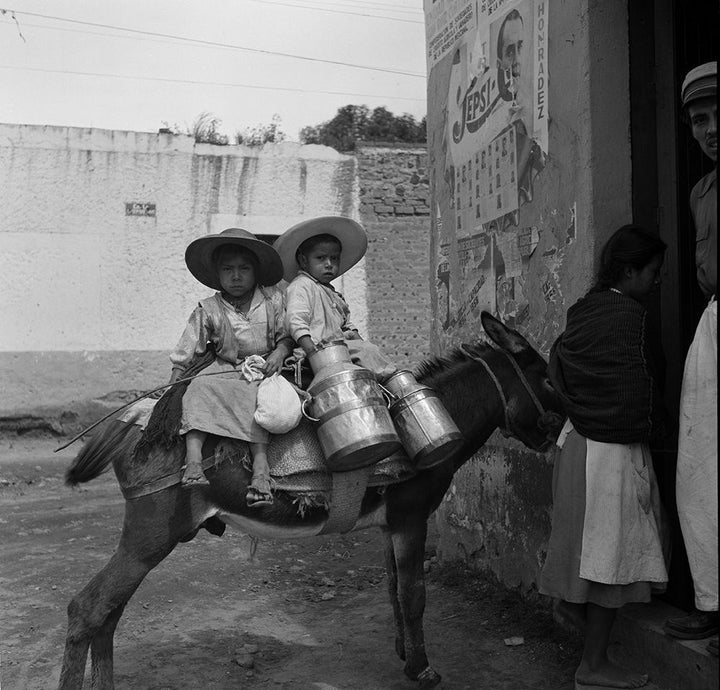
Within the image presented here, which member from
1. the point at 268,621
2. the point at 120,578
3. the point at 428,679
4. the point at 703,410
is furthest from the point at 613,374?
the point at 268,621

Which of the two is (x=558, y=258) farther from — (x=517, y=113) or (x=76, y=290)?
(x=76, y=290)

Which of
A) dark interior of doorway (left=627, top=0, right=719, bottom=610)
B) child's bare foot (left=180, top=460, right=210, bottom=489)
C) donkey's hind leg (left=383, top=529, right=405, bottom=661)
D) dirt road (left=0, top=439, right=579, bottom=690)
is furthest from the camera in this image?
donkey's hind leg (left=383, top=529, right=405, bottom=661)

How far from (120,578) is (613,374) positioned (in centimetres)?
226

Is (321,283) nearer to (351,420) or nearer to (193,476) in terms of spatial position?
(351,420)

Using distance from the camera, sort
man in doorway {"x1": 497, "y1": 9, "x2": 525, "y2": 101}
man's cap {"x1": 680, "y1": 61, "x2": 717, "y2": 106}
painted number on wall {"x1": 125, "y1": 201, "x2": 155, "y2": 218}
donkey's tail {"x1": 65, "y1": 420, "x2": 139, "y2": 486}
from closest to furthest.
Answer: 1. man's cap {"x1": 680, "y1": 61, "x2": 717, "y2": 106}
2. donkey's tail {"x1": 65, "y1": 420, "x2": 139, "y2": 486}
3. man in doorway {"x1": 497, "y1": 9, "x2": 525, "y2": 101}
4. painted number on wall {"x1": 125, "y1": 201, "x2": 155, "y2": 218}

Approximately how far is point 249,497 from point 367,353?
888mm

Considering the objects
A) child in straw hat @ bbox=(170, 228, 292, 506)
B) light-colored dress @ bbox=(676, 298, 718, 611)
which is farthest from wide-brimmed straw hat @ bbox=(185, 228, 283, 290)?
light-colored dress @ bbox=(676, 298, 718, 611)

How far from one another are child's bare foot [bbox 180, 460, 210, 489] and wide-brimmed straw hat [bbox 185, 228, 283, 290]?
1.01 meters

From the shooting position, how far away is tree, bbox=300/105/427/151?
65.8ft

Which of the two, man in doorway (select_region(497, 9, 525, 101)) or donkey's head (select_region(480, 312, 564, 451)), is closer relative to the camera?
donkey's head (select_region(480, 312, 564, 451))

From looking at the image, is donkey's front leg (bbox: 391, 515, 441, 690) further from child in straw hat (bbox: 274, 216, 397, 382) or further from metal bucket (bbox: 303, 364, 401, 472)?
child in straw hat (bbox: 274, 216, 397, 382)

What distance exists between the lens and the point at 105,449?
3.48m

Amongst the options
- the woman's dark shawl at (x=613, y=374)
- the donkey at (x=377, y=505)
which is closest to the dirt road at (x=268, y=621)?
the donkey at (x=377, y=505)

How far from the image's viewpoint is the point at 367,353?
3621 mm
